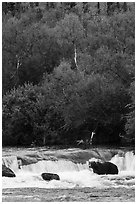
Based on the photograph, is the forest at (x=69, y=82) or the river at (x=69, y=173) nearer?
the river at (x=69, y=173)

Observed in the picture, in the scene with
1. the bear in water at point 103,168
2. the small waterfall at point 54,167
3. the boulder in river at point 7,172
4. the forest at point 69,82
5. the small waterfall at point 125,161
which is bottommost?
the small waterfall at point 125,161

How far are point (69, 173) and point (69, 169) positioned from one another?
3.13 ft

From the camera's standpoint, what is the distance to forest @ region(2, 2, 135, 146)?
29.7 metres

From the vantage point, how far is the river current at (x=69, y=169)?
17.9m

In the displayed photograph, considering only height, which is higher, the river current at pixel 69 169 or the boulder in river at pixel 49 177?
the boulder in river at pixel 49 177

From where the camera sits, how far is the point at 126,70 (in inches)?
1178

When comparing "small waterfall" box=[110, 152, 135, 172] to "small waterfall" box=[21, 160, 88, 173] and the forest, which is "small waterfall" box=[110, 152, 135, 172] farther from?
the forest

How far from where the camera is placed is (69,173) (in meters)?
20.7

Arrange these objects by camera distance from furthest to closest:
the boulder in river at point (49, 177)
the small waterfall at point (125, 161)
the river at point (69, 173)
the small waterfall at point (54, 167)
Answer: the small waterfall at point (125, 161)
the small waterfall at point (54, 167)
the boulder in river at point (49, 177)
the river at point (69, 173)

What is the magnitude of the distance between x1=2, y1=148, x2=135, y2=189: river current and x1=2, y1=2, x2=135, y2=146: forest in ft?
Answer: 10.8

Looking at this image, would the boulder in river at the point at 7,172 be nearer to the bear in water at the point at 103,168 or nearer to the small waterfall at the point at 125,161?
the bear in water at the point at 103,168

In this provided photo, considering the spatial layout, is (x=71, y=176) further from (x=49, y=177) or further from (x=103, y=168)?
(x=103, y=168)

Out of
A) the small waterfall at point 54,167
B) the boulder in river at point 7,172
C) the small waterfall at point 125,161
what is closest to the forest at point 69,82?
the small waterfall at point 125,161

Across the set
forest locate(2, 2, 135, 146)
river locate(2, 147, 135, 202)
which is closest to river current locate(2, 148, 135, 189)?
river locate(2, 147, 135, 202)
